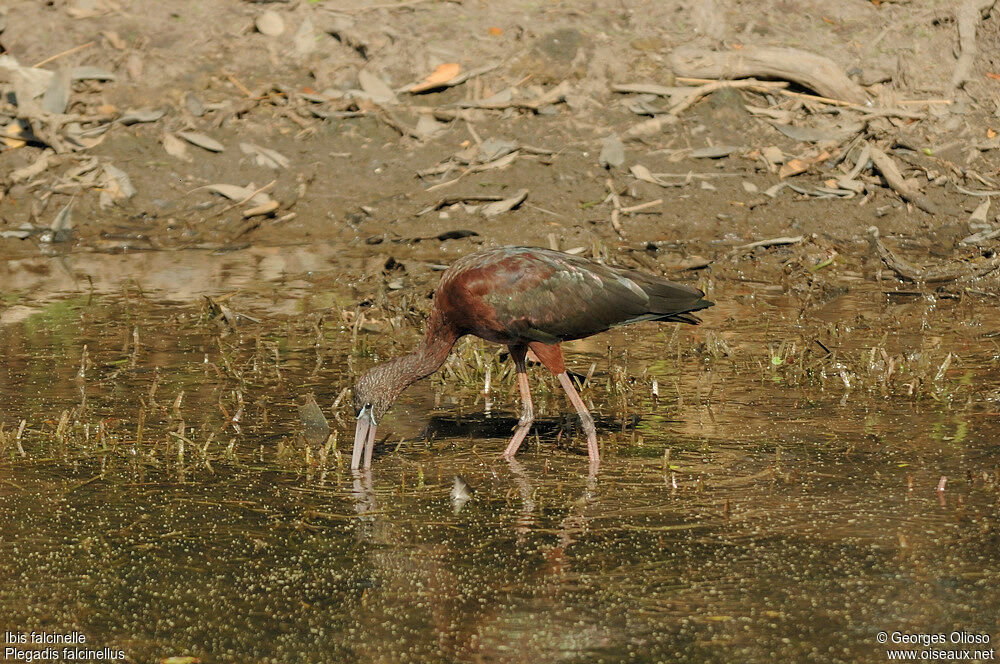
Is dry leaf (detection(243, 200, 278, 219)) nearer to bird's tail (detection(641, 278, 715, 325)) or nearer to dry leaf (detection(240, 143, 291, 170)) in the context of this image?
dry leaf (detection(240, 143, 291, 170))

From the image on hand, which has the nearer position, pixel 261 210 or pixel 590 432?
pixel 590 432

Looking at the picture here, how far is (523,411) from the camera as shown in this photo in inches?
296

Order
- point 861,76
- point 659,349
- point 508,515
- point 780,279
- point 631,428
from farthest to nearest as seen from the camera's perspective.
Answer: point 861,76
point 780,279
point 659,349
point 631,428
point 508,515

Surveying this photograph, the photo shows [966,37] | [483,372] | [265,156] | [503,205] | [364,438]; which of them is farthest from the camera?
[966,37]

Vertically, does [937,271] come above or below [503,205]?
below

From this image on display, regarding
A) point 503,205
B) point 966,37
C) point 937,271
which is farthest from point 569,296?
point 966,37

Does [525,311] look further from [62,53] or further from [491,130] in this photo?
[62,53]

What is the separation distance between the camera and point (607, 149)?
12.7 meters

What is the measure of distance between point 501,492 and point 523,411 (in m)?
0.99

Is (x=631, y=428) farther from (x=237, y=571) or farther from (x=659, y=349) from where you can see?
(x=237, y=571)

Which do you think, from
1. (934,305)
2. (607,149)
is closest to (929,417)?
(934,305)

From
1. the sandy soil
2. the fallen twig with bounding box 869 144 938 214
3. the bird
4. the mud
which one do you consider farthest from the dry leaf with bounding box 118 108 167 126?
the bird

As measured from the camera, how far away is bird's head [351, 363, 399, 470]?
6.88 metres

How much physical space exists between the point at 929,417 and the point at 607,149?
5677 millimetres
